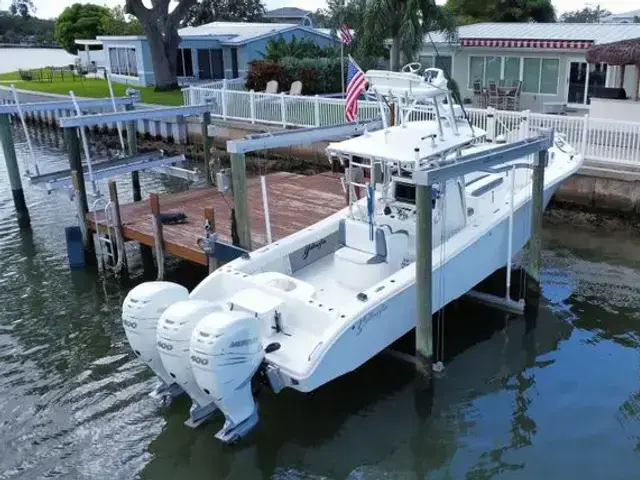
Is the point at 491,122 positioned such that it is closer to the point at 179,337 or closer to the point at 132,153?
the point at 132,153

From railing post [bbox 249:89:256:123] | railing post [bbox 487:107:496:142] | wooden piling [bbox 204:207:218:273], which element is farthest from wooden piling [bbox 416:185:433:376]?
railing post [bbox 249:89:256:123]

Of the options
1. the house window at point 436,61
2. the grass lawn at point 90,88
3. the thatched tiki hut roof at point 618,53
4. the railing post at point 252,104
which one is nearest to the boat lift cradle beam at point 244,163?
the thatched tiki hut roof at point 618,53

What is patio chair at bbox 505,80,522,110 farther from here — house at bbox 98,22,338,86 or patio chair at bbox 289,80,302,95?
house at bbox 98,22,338,86

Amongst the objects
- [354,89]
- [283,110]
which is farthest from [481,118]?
[354,89]

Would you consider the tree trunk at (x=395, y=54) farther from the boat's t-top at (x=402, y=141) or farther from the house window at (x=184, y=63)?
the house window at (x=184, y=63)

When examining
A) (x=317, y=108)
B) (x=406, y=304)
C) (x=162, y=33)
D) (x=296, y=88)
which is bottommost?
(x=406, y=304)
